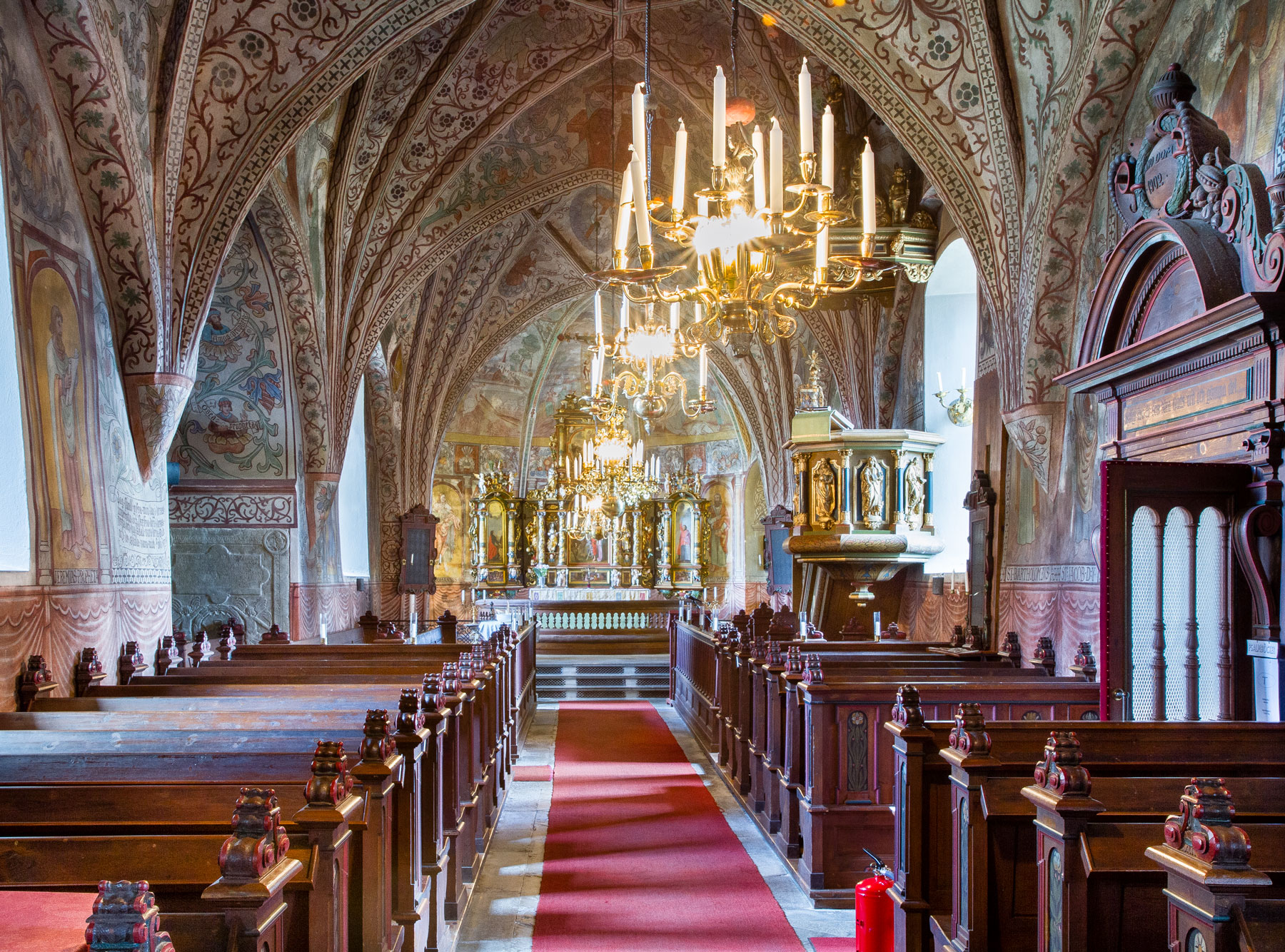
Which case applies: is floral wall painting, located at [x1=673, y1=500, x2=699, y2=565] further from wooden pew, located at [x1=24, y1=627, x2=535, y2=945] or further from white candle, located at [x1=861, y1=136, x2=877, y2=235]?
white candle, located at [x1=861, y1=136, x2=877, y2=235]

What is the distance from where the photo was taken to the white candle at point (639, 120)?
16.5 ft

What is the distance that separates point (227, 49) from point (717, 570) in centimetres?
1799

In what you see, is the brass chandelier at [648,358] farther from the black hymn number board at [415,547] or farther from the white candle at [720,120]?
the black hymn number board at [415,547]

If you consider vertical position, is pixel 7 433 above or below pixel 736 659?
above

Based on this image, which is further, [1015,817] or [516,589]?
[516,589]

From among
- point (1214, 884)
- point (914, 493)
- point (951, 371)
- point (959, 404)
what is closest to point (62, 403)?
point (1214, 884)

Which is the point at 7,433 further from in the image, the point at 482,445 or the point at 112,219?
the point at 482,445

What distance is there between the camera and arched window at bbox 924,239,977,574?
12625mm

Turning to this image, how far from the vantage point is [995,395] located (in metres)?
10.6

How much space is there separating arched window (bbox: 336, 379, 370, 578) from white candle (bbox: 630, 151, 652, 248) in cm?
1208

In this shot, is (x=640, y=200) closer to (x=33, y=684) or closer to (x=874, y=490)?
(x=33, y=684)

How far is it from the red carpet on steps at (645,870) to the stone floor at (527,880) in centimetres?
7

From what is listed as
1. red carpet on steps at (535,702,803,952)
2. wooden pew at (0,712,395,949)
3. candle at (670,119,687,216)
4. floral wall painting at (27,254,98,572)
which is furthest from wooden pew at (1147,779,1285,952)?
floral wall painting at (27,254,98,572)

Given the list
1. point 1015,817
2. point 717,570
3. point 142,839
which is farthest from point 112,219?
point 717,570
